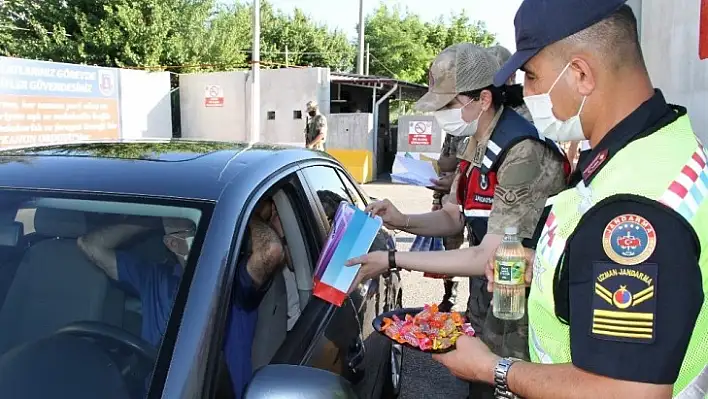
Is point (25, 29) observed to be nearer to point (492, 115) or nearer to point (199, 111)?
point (199, 111)

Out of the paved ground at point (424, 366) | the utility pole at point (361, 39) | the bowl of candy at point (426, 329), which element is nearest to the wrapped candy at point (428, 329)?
the bowl of candy at point (426, 329)

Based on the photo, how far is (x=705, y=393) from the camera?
1.23m

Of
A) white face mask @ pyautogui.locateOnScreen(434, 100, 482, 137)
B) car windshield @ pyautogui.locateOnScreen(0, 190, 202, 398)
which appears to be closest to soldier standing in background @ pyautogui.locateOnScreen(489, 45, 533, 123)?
white face mask @ pyautogui.locateOnScreen(434, 100, 482, 137)

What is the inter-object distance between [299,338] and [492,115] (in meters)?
1.19

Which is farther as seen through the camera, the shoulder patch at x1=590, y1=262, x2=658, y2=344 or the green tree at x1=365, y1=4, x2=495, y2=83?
the green tree at x1=365, y1=4, x2=495, y2=83

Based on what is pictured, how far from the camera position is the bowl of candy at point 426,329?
177 cm

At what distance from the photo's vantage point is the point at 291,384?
1396mm

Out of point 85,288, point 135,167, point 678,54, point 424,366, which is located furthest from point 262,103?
point 85,288

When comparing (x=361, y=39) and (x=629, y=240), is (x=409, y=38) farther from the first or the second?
(x=629, y=240)

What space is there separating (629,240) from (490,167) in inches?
49.6

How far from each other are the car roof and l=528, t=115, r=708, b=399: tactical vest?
897 millimetres

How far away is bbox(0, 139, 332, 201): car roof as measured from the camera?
174 centimetres

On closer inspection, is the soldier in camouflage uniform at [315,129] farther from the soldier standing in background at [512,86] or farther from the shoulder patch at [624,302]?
the shoulder patch at [624,302]

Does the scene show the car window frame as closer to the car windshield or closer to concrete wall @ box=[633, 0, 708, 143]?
the car windshield
